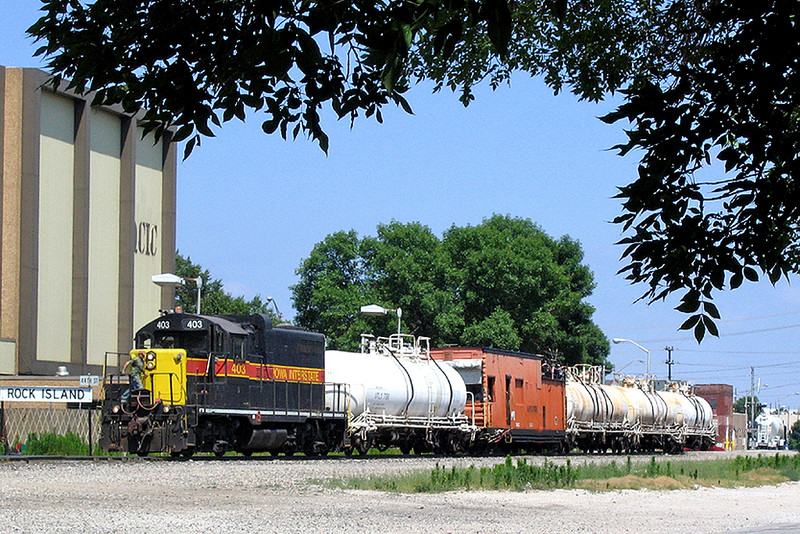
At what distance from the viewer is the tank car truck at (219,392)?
949 inches

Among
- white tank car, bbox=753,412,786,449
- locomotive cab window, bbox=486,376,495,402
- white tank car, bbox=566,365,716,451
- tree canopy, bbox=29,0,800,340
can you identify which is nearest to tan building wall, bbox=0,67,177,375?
locomotive cab window, bbox=486,376,495,402

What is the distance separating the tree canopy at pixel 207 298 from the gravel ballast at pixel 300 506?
6396 centimetres

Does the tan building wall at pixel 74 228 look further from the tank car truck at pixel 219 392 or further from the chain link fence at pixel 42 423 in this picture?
the tank car truck at pixel 219 392

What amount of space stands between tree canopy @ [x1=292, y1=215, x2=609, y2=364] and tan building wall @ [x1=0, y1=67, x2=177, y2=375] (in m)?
19.3

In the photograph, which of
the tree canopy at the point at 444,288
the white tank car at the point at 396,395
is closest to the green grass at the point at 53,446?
the white tank car at the point at 396,395

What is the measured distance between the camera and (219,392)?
991 inches

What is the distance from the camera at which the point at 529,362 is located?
3897cm

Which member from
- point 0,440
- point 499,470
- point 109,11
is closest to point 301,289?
point 0,440

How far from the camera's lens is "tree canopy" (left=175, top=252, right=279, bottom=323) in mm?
85500

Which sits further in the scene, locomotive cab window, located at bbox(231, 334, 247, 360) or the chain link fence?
the chain link fence

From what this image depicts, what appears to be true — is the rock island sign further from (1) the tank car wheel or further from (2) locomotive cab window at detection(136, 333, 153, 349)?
(1) the tank car wheel

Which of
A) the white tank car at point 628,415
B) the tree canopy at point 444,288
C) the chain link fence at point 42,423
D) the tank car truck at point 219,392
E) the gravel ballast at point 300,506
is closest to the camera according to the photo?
the gravel ballast at point 300,506

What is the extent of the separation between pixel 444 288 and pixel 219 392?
43424mm

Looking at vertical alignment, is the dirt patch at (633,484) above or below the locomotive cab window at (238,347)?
below
